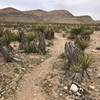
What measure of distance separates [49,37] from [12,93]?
40.5 feet

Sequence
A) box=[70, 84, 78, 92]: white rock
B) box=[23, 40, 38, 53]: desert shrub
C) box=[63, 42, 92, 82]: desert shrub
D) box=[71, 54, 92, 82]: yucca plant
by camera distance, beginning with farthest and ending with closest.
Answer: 1. box=[23, 40, 38, 53]: desert shrub
2. box=[63, 42, 92, 82]: desert shrub
3. box=[71, 54, 92, 82]: yucca plant
4. box=[70, 84, 78, 92]: white rock

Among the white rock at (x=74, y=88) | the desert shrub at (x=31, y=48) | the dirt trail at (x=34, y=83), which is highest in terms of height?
the desert shrub at (x=31, y=48)

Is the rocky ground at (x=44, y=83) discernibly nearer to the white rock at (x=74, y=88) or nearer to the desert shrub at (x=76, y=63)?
the white rock at (x=74, y=88)

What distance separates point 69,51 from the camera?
11.3 meters

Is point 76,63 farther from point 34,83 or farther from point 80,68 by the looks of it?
point 34,83

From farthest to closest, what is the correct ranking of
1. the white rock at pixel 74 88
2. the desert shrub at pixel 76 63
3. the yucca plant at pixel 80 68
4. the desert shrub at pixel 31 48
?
the desert shrub at pixel 31 48 < the desert shrub at pixel 76 63 < the yucca plant at pixel 80 68 < the white rock at pixel 74 88

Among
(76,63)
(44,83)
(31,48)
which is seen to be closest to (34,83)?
(44,83)

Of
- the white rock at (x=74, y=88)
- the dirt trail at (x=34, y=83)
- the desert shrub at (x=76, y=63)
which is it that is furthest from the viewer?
the desert shrub at (x=76, y=63)

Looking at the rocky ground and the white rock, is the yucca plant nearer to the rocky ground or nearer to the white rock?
the rocky ground

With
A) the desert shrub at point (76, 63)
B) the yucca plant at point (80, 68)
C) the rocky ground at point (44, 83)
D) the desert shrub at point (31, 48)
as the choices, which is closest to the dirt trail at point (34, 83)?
the rocky ground at point (44, 83)

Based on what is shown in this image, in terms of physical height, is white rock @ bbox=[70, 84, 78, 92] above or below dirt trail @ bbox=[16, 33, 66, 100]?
above

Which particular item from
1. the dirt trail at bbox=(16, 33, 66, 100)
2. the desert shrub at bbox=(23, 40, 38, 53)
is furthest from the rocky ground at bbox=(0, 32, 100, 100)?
the desert shrub at bbox=(23, 40, 38, 53)

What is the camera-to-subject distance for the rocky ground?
28.1ft

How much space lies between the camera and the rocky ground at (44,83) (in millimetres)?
8570
